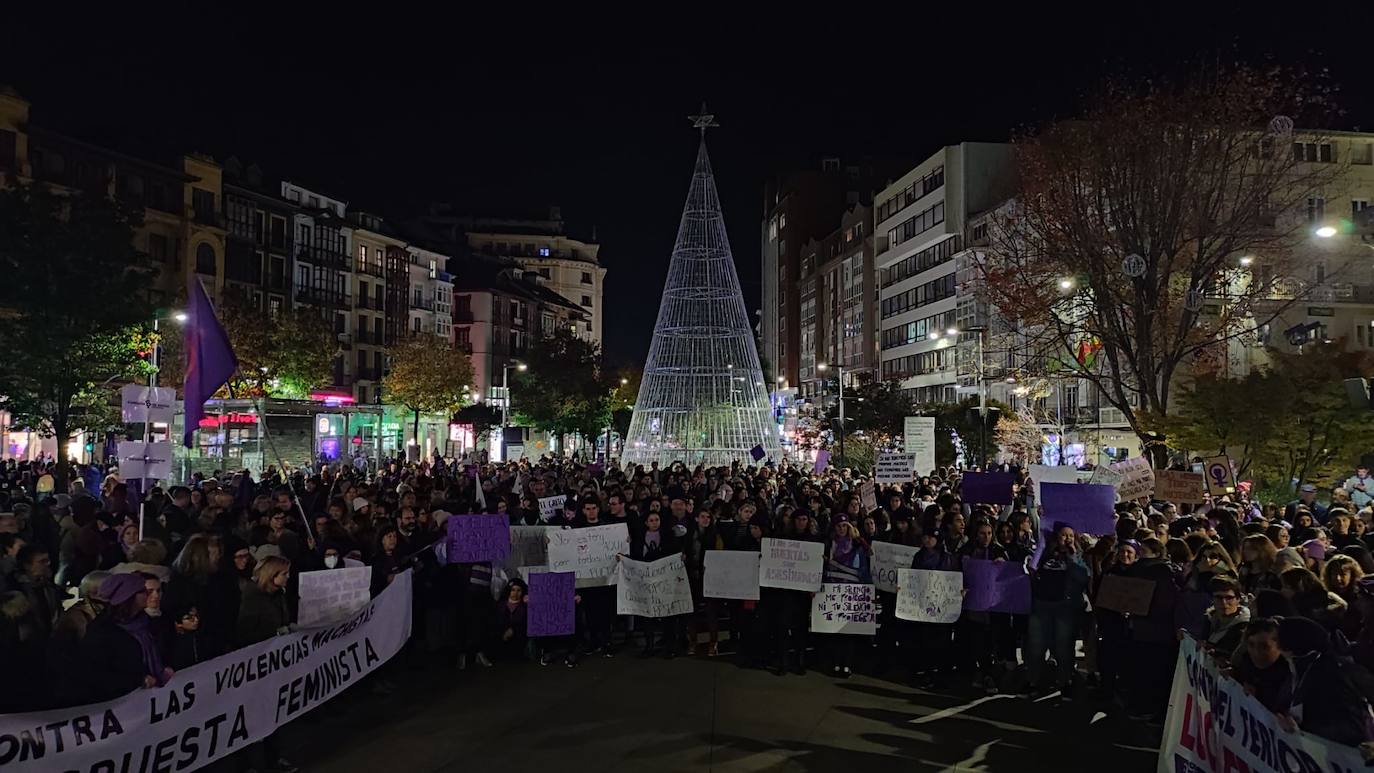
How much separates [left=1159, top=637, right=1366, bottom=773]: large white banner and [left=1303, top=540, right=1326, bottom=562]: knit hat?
5.05 metres

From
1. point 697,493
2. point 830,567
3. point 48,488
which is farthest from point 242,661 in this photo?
point 48,488

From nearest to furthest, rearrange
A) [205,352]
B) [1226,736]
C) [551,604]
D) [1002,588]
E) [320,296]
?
[1226,736] → [1002,588] → [551,604] → [205,352] → [320,296]

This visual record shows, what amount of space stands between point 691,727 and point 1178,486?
32.3ft

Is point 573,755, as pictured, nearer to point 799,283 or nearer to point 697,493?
point 697,493

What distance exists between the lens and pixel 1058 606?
10719 millimetres

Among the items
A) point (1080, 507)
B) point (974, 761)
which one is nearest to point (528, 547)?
point (974, 761)

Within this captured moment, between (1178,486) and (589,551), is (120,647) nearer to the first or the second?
(589,551)

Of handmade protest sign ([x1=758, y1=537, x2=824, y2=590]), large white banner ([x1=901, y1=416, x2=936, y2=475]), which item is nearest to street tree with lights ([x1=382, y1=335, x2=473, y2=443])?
large white banner ([x1=901, y1=416, x2=936, y2=475])

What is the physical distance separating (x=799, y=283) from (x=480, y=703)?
101 metres

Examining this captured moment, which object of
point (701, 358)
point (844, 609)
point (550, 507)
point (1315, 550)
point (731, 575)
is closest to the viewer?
point (1315, 550)

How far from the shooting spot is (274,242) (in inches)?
2498

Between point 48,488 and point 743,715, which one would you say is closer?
point 743,715

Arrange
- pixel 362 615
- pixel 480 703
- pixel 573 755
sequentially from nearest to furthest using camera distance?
pixel 573 755 < pixel 362 615 < pixel 480 703

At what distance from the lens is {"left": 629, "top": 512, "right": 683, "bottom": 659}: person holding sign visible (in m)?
12.5
